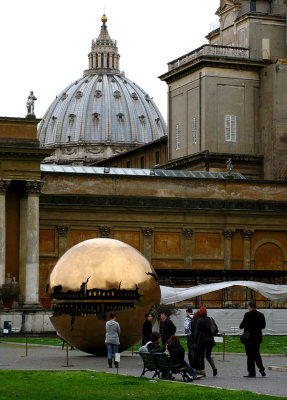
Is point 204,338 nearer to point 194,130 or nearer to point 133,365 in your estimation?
point 133,365

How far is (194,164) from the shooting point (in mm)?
81125

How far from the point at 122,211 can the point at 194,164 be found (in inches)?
513

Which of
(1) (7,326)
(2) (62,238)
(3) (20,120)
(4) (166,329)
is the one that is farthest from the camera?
(2) (62,238)

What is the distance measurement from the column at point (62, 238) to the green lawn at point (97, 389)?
1512 inches

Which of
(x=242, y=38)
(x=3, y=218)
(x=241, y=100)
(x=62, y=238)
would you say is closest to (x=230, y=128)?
(x=241, y=100)

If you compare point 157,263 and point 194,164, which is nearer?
point 157,263

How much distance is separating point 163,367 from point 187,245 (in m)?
42.2

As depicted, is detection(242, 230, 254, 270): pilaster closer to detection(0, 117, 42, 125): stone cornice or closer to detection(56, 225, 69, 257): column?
detection(56, 225, 69, 257): column

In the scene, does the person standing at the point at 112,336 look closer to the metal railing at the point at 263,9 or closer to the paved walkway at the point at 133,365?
the paved walkway at the point at 133,365

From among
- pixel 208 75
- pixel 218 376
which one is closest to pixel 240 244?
pixel 208 75

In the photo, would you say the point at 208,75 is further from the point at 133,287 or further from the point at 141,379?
the point at 141,379

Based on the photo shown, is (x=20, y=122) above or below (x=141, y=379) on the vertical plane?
above

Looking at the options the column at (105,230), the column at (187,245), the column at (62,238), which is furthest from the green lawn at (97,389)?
the column at (187,245)

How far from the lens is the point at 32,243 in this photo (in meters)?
61.5
